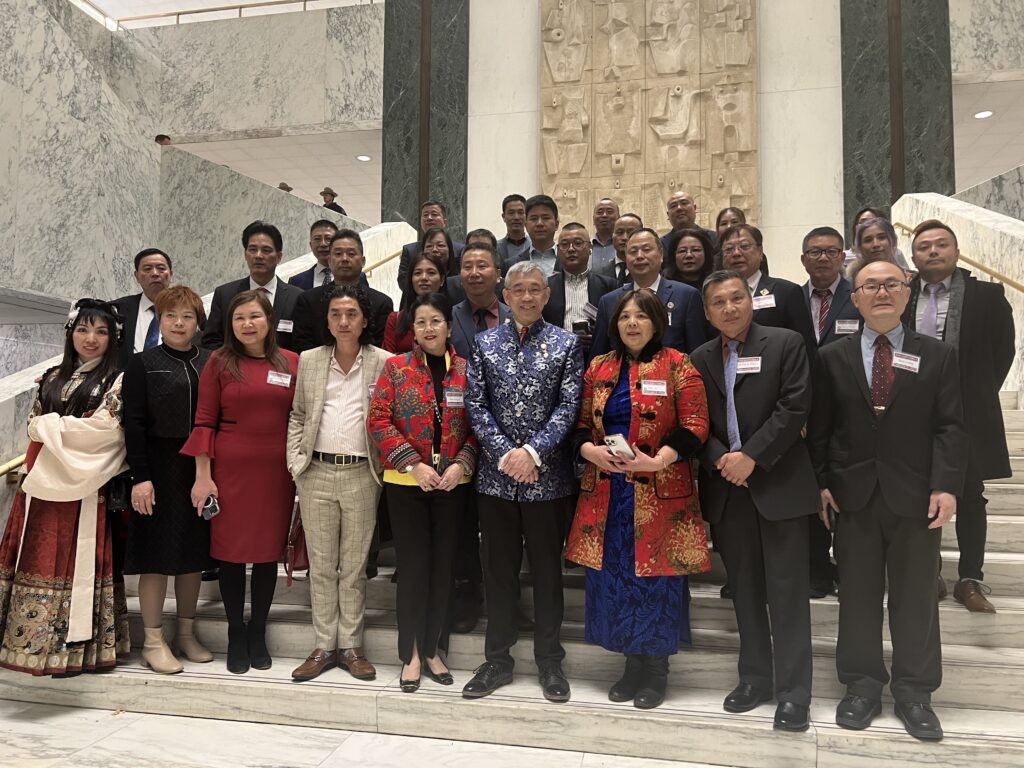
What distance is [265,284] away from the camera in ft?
14.6

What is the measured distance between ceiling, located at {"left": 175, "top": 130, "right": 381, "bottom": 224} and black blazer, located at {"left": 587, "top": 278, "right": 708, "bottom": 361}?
26.9 ft

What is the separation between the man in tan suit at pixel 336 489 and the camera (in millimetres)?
3275

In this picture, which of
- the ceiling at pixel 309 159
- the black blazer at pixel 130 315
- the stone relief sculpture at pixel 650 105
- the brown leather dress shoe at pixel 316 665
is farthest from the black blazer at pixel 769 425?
the ceiling at pixel 309 159

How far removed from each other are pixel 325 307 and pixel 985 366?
10.2 feet

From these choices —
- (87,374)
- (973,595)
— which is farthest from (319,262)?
(973,595)

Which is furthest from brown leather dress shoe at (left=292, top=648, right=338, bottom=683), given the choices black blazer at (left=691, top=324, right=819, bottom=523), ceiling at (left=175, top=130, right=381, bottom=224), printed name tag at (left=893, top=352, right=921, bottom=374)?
ceiling at (left=175, top=130, right=381, bottom=224)

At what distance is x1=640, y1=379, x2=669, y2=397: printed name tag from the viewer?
295 centimetres

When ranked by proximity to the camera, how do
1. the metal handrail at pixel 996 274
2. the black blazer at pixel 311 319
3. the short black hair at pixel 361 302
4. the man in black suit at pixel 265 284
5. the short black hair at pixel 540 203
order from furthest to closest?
the metal handrail at pixel 996 274
the short black hair at pixel 540 203
the man in black suit at pixel 265 284
the black blazer at pixel 311 319
the short black hair at pixel 361 302

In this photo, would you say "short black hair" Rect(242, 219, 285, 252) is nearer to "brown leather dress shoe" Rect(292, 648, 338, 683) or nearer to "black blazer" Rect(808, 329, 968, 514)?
"brown leather dress shoe" Rect(292, 648, 338, 683)

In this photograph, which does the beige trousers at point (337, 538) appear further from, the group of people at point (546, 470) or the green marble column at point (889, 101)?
the green marble column at point (889, 101)

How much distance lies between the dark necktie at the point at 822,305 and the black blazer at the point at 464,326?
5.09 feet

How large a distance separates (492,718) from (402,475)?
101 cm

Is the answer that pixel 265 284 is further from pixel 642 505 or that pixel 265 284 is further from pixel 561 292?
pixel 642 505

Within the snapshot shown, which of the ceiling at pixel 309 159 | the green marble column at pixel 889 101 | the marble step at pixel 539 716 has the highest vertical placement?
the ceiling at pixel 309 159
